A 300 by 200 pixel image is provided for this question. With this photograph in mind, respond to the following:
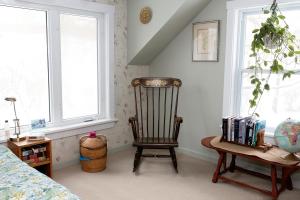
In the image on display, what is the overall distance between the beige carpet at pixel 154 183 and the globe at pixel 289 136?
54 cm

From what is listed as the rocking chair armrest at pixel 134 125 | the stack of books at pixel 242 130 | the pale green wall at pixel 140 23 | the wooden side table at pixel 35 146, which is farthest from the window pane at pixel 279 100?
the wooden side table at pixel 35 146

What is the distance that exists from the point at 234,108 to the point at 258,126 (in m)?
0.60

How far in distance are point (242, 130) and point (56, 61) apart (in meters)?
2.25

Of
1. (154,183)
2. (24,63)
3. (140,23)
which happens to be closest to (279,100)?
(154,183)

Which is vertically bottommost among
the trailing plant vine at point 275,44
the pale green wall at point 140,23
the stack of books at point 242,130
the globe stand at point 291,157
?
the globe stand at point 291,157

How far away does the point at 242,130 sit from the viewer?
2.86 meters

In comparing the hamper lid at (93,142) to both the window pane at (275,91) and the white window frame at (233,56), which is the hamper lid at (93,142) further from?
the window pane at (275,91)

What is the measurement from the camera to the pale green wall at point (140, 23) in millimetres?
3268

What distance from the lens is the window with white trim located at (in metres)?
2.89

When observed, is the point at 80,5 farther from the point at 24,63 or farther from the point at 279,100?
the point at 279,100

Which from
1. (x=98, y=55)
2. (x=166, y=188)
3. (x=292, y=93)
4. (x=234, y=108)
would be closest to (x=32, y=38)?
(x=98, y=55)

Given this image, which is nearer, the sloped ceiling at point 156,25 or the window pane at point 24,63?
the window pane at point 24,63

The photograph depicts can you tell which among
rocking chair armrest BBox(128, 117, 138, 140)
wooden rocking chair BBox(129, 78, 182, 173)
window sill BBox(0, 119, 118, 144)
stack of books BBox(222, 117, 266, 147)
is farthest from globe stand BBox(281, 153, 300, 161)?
window sill BBox(0, 119, 118, 144)

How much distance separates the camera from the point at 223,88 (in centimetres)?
336
